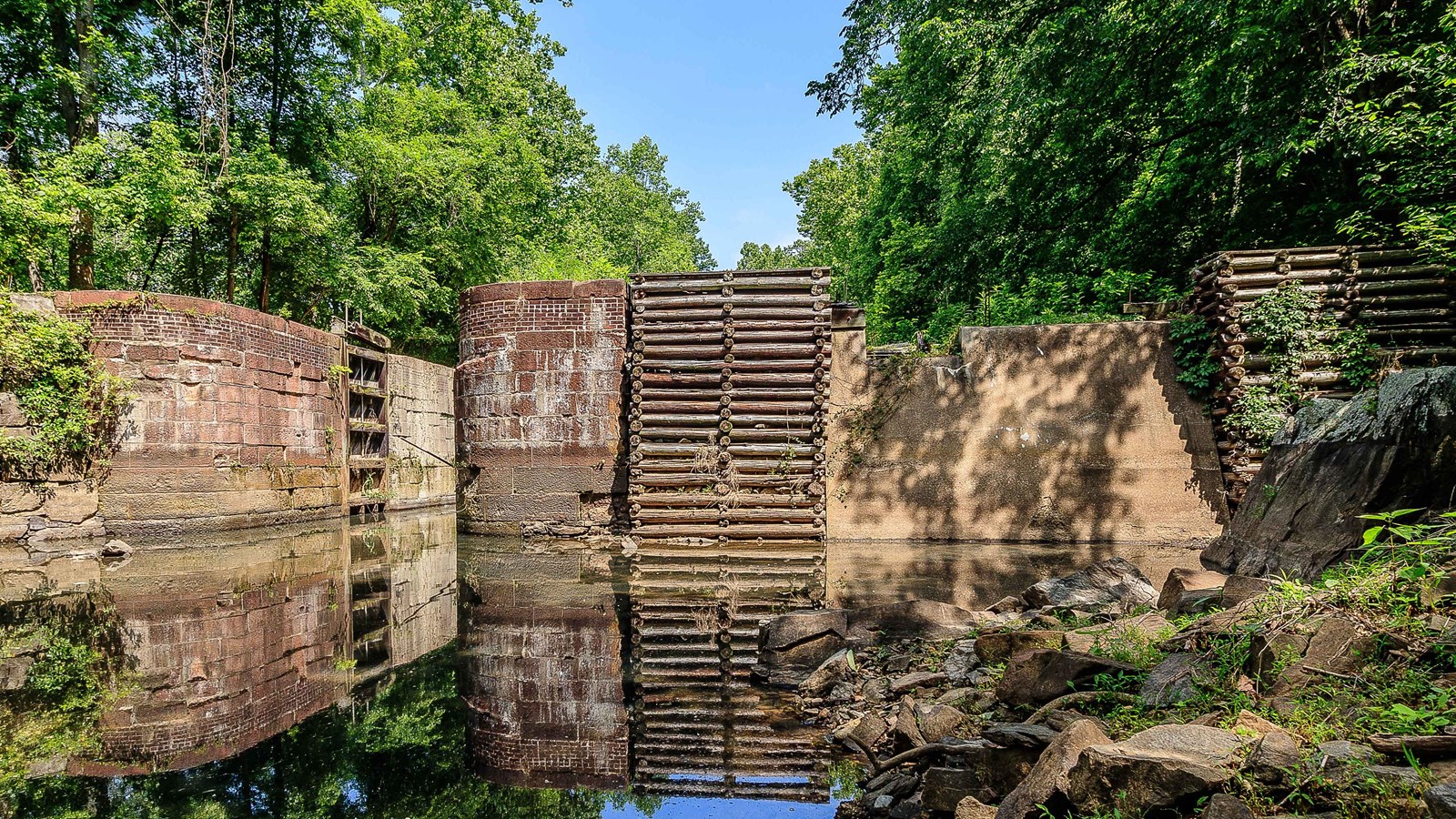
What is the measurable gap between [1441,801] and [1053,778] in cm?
99

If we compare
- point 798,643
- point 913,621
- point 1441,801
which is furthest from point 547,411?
point 1441,801

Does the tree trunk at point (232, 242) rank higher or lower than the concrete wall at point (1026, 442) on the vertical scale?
higher

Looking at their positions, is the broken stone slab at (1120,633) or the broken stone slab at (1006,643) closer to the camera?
the broken stone slab at (1120,633)

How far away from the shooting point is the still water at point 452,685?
3.32 metres

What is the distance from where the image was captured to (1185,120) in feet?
44.8

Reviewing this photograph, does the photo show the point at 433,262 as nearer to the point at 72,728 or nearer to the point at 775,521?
the point at 775,521

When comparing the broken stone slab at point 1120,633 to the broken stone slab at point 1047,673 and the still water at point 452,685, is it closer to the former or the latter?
the broken stone slab at point 1047,673

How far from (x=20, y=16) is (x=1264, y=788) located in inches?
899

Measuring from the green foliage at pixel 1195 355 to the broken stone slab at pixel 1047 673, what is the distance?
9662 mm

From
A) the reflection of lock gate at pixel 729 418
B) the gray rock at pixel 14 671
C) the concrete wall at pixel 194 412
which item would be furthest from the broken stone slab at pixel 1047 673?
the concrete wall at pixel 194 412

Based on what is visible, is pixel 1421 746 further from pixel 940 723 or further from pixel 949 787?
pixel 940 723

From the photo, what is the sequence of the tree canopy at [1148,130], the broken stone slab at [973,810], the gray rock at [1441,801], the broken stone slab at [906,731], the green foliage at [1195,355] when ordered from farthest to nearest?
1. the green foliage at [1195,355]
2. the tree canopy at [1148,130]
3. the broken stone slab at [906,731]
4. the broken stone slab at [973,810]
5. the gray rock at [1441,801]

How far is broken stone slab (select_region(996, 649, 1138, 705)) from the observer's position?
3.32 metres

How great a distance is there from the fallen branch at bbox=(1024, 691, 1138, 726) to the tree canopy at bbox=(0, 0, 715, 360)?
17.2 meters
